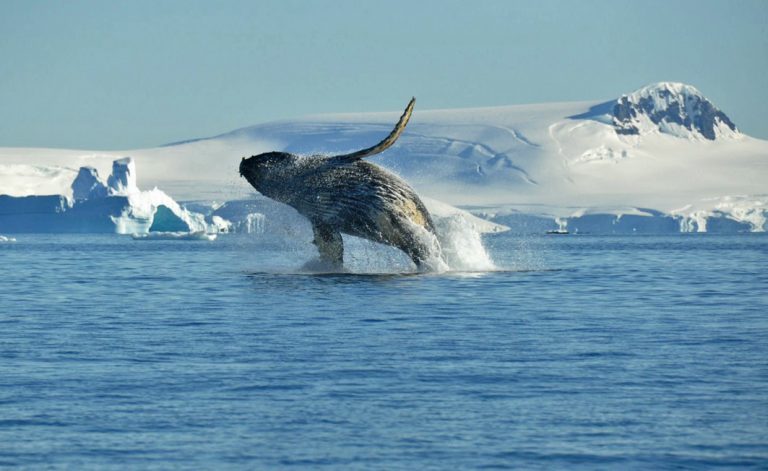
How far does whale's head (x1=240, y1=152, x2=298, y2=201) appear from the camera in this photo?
80.4 ft

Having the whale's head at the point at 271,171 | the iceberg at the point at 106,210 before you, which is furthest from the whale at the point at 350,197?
the iceberg at the point at 106,210

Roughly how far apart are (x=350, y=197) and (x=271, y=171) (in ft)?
6.55

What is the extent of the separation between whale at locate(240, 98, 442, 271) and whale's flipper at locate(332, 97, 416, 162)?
0.9 inches

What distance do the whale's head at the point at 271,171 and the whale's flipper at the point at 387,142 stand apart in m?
1.11

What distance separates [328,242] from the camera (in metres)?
25.0

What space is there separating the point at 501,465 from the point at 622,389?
123 inches

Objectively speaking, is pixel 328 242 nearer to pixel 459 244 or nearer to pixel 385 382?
pixel 459 244

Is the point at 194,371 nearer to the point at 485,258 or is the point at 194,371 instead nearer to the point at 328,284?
the point at 328,284

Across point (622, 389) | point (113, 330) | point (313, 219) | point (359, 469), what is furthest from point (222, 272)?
point (359, 469)

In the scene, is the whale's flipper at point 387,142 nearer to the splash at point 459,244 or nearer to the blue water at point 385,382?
the blue water at point 385,382

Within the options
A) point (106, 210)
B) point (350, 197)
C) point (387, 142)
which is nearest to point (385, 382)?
point (387, 142)

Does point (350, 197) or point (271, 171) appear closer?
point (350, 197)

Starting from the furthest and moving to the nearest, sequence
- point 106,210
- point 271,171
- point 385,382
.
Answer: point 106,210 → point 271,171 → point 385,382

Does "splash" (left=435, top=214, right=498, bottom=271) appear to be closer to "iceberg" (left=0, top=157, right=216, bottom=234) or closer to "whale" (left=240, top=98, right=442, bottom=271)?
"whale" (left=240, top=98, right=442, bottom=271)
